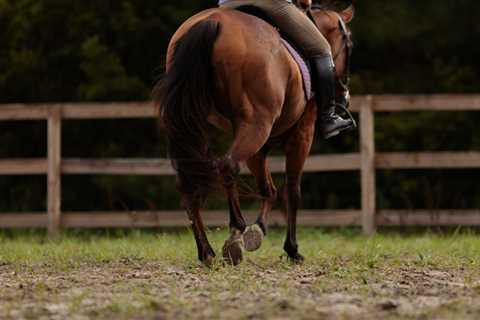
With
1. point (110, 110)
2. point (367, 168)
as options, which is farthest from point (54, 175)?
point (367, 168)

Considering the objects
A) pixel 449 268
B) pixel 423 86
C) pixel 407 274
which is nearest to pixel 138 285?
pixel 407 274

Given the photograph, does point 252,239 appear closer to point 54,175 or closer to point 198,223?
point 198,223

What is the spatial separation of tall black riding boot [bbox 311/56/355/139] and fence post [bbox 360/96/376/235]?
375 cm

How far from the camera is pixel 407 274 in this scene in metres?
6.42

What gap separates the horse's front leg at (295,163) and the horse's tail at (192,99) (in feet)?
4.09

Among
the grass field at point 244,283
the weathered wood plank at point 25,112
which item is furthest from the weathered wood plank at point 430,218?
the weathered wood plank at point 25,112

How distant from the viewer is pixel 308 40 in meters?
7.31

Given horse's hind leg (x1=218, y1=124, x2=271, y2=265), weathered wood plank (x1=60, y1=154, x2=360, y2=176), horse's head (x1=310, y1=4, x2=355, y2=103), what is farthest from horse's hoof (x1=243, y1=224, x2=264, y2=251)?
weathered wood plank (x1=60, y1=154, x2=360, y2=176)

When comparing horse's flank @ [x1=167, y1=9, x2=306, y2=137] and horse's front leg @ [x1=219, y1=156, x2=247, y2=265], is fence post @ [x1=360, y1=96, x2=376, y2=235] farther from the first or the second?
horse's flank @ [x1=167, y1=9, x2=306, y2=137]

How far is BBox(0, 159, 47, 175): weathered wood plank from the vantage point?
12078mm

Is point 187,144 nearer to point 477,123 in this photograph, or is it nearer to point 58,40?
point 477,123

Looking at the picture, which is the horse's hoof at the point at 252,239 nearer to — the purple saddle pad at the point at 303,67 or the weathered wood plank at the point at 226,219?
the purple saddle pad at the point at 303,67

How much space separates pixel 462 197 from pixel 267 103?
8.33 meters

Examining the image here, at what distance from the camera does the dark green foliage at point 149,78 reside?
14516 millimetres
